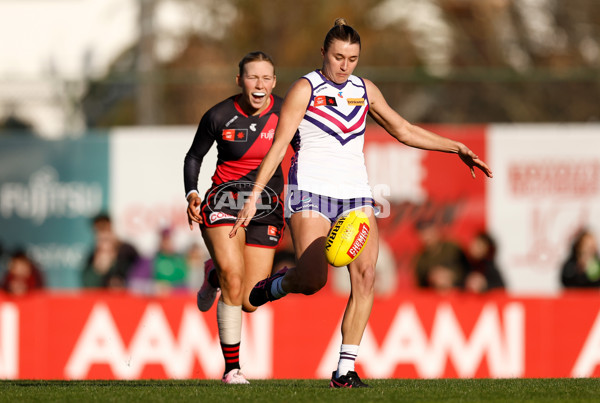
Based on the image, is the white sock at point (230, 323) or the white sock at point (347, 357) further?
the white sock at point (230, 323)

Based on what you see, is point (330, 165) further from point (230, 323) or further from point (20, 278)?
point (20, 278)

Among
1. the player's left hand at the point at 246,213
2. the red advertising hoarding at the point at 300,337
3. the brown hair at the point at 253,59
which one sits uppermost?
the brown hair at the point at 253,59

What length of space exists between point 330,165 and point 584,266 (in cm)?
709

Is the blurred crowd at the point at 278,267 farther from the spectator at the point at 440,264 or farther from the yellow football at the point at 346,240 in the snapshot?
the yellow football at the point at 346,240

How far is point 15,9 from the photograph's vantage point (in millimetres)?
24125

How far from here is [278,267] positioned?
14586 millimetres

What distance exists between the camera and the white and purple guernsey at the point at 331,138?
8367mm

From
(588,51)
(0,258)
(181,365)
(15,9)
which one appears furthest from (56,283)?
(588,51)

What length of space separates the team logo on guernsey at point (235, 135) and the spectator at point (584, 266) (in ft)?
22.1

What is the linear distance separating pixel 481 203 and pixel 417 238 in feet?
3.51

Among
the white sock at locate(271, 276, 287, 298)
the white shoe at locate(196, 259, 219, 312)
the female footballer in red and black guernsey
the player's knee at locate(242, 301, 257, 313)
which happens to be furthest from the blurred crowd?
the white sock at locate(271, 276, 287, 298)

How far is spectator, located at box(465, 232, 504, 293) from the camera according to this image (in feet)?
46.7

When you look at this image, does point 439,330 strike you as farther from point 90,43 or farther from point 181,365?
point 90,43

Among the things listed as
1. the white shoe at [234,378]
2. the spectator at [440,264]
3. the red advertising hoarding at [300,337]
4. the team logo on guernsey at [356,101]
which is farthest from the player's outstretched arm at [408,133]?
the spectator at [440,264]
